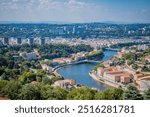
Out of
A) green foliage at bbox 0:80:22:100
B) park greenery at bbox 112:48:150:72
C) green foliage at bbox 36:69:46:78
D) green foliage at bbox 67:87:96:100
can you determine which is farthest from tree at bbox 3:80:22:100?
park greenery at bbox 112:48:150:72

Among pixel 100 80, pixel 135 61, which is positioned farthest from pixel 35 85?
pixel 135 61

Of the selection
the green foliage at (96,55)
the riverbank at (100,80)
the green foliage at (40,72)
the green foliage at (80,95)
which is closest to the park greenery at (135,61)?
the green foliage at (96,55)

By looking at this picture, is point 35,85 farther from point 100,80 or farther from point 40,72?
point 100,80

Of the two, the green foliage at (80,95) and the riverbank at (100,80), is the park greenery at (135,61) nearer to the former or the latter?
the riverbank at (100,80)

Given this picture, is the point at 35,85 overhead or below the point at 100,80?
overhead

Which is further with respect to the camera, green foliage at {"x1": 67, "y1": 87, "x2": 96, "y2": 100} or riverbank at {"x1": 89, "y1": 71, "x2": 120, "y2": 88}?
riverbank at {"x1": 89, "y1": 71, "x2": 120, "y2": 88}

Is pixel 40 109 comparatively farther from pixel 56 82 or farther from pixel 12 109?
pixel 56 82

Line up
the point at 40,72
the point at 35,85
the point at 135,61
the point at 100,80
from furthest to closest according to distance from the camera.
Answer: the point at 135,61, the point at 100,80, the point at 40,72, the point at 35,85

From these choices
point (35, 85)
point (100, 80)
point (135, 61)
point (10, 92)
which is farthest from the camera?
point (135, 61)

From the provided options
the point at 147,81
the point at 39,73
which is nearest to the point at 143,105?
the point at 147,81

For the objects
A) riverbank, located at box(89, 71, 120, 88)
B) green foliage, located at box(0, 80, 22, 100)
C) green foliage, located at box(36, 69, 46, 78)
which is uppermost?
green foliage, located at box(0, 80, 22, 100)

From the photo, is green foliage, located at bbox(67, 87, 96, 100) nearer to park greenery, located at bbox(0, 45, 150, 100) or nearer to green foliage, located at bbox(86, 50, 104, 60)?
park greenery, located at bbox(0, 45, 150, 100)
